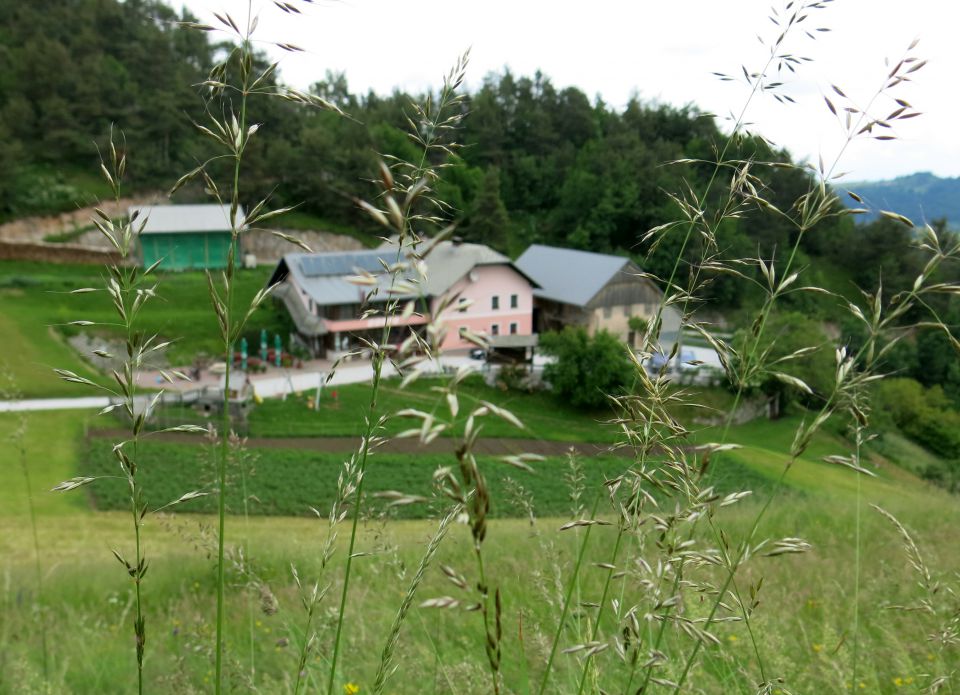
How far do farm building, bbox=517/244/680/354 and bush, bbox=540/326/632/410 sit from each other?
6.07 feet

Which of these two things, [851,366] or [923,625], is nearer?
[851,366]

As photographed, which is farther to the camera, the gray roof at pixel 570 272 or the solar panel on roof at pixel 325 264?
the gray roof at pixel 570 272

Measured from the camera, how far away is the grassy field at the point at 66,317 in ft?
70.6

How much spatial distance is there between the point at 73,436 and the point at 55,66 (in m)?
33.2

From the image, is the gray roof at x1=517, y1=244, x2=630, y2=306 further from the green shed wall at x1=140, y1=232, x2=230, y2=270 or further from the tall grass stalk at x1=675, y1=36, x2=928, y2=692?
the tall grass stalk at x1=675, y1=36, x2=928, y2=692

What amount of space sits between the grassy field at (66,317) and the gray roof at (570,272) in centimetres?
1095

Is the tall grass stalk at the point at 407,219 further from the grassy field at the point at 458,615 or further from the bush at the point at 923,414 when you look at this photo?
the bush at the point at 923,414

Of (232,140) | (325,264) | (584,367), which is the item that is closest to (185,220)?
(325,264)

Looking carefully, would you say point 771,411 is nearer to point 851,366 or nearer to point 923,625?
point 923,625

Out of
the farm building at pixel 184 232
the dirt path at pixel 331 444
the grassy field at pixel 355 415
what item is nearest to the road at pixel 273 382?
the grassy field at pixel 355 415

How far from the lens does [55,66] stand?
4128 cm

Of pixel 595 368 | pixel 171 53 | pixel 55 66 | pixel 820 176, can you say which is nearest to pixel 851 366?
pixel 820 176

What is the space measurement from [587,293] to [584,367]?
5.92 meters

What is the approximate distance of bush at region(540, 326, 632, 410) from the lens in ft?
72.8
